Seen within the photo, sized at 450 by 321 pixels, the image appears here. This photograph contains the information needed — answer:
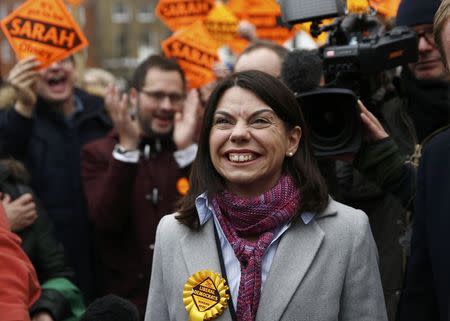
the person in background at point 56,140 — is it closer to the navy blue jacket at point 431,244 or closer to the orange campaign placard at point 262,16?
the orange campaign placard at point 262,16

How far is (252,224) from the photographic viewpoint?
3207mm

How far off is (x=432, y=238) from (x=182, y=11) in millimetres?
4497

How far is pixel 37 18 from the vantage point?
19.7 ft

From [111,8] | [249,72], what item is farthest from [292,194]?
[111,8]

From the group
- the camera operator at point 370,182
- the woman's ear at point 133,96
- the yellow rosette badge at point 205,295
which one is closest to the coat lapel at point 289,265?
the yellow rosette badge at point 205,295

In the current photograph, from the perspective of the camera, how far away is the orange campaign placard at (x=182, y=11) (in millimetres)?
7168

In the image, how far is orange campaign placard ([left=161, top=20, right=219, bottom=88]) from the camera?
6.56 m

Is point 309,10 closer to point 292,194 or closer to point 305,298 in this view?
point 292,194

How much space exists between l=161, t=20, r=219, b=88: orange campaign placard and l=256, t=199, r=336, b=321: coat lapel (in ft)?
11.4

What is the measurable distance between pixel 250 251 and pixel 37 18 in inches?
134

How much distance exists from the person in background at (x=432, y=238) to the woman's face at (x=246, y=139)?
547mm

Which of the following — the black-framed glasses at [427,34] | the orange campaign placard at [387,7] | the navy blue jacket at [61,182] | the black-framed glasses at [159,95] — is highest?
the black-framed glasses at [427,34]

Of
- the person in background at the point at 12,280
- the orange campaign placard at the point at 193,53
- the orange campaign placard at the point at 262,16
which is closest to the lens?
the person in background at the point at 12,280

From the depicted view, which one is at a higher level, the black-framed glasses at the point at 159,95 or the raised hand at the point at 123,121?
the black-framed glasses at the point at 159,95
